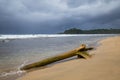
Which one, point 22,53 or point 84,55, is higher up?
point 84,55

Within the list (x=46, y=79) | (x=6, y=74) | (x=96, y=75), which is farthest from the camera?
(x=6, y=74)

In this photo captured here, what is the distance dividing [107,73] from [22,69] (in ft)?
14.8

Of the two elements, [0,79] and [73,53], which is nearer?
[0,79]

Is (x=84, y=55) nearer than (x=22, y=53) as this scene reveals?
Yes

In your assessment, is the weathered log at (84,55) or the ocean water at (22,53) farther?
the weathered log at (84,55)

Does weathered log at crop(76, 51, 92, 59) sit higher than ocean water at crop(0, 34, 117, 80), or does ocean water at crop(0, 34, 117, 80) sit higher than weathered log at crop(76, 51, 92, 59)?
weathered log at crop(76, 51, 92, 59)

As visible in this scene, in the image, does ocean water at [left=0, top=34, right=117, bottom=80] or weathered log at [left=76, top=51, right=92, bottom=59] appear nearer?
ocean water at [left=0, top=34, right=117, bottom=80]

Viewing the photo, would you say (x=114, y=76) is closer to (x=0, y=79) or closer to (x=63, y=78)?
(x=63, y=78)

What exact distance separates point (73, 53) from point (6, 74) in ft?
10.9

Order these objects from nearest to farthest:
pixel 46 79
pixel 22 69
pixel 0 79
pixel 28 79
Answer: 1. pixel 46 79
2. pixel 28 79
3. pixel 0 79
4. pixel 22 69

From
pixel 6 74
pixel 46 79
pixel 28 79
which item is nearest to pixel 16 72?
pixel 6 74

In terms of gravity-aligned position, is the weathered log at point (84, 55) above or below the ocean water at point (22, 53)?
above

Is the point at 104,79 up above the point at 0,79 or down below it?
above

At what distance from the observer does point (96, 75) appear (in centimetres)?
494
